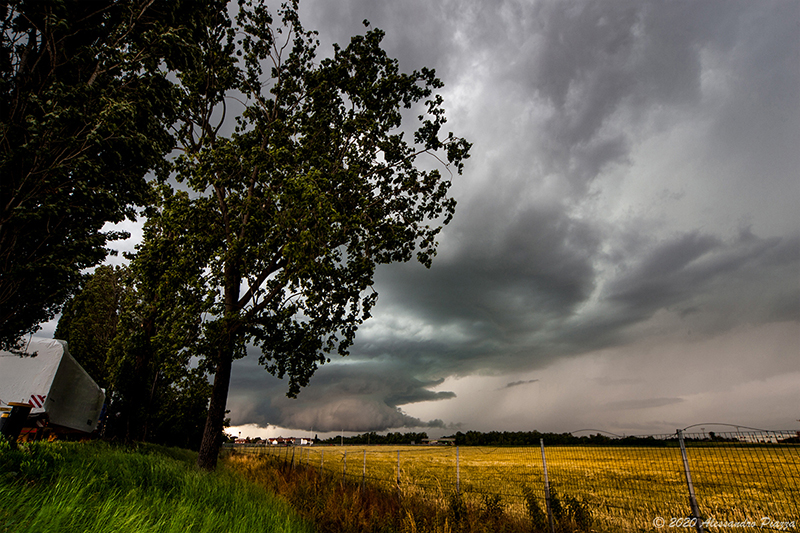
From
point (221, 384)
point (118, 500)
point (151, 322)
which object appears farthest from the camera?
point (151, 322)

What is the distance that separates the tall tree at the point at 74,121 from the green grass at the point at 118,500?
17.9 ft

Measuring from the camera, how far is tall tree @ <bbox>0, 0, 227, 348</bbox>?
26.5 feet

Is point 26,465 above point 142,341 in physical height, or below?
below

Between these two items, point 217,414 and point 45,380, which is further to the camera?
point 45,380

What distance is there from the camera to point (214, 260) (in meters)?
11.4

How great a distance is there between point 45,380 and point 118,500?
13.8 m

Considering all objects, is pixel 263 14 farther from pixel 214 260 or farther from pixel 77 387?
pixel 77 387

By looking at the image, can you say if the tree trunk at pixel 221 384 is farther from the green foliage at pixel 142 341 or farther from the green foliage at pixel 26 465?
the green foliage at pixel 26 465

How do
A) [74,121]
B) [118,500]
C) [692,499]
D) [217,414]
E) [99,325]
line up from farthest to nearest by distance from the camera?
1. [99,325]
2. [217,414]
3. [74,121]
4. [692,499]
5. [118,500]

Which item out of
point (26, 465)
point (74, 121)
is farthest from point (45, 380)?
point (26, 465)

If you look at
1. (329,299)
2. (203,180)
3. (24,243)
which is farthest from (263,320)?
(24,243)

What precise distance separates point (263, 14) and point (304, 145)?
5459 mm

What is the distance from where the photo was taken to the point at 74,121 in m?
8.33

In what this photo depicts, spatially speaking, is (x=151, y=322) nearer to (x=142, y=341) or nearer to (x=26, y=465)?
(x=142, y=341)
